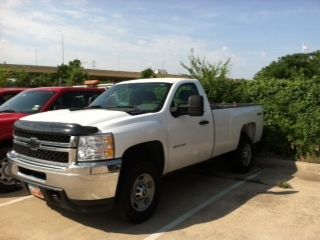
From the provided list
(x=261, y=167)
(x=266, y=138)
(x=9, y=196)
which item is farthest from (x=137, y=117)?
(x=266, y=138)

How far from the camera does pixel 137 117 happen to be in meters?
5.75

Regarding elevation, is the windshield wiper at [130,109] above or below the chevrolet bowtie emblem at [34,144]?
above

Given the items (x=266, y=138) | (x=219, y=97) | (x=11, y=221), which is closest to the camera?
(x=11, y=221)

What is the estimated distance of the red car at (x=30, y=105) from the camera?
23.2 feet

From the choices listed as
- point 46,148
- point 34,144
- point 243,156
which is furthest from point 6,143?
point 243,156

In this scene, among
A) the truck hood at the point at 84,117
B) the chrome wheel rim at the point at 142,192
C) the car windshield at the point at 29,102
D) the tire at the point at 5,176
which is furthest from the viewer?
the car windshield at the point at 29,102

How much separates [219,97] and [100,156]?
721 centimetres

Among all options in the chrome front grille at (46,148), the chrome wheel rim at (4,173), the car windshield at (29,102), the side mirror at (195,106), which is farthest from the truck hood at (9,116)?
the side mirror at (195,106)

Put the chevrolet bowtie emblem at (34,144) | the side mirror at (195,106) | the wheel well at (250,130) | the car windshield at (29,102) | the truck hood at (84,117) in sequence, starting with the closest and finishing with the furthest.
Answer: the truck hood at (84,117)
the chevrolet bowtie emblem at (34,144)
the side mirror at (195,106)
the car windshield at (29,102)
the wheel well at (250,130)

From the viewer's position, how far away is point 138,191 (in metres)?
5.73

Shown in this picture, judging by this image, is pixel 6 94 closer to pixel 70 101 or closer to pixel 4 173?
pixel 70 101

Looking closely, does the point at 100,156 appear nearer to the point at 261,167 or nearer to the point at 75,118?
the point at 75,118

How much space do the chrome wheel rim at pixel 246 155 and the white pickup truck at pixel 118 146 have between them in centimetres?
152

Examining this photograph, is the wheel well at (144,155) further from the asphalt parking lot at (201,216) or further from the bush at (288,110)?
the bush at (288,110)
